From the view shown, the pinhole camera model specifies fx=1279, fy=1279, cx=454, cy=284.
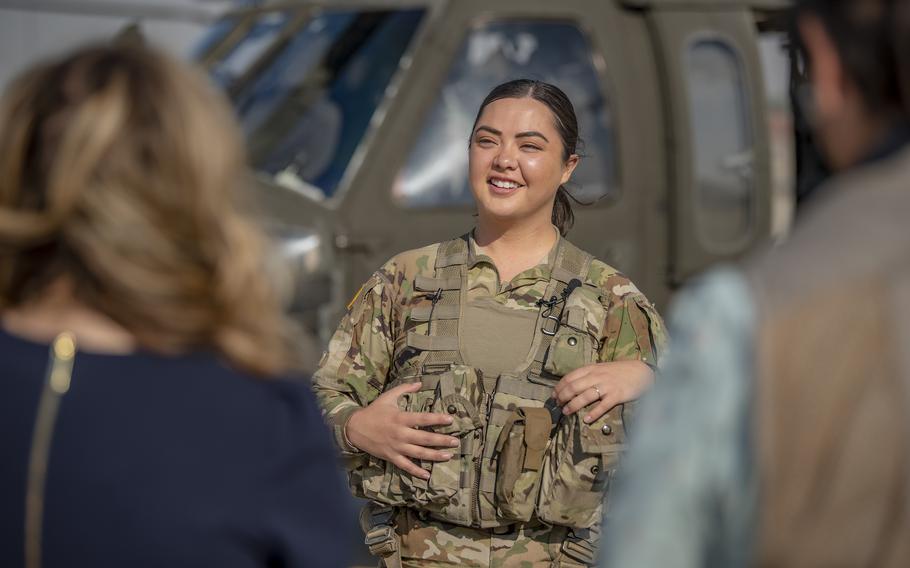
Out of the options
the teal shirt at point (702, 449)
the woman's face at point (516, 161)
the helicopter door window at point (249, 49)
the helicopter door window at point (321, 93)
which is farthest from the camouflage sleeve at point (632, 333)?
the helicopter door window at point (249, 49)

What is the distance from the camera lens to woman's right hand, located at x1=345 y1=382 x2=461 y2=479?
9.95 ft

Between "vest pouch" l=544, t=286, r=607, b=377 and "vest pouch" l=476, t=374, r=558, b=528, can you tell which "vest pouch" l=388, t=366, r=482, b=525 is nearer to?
"vest pouch" l=476, t=374, r=558, b=528

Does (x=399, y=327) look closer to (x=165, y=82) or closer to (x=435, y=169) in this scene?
(x=165, y=82)

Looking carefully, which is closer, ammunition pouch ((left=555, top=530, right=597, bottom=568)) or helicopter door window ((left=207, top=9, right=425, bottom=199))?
ammunition pouch ((left=555, top=530, right=597, bottom=568))

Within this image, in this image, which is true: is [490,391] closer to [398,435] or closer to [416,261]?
[398,435]

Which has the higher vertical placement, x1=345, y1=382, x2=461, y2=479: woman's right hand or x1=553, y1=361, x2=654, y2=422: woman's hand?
x1=553, y1=361, x2=654, y2=422: woman's hand

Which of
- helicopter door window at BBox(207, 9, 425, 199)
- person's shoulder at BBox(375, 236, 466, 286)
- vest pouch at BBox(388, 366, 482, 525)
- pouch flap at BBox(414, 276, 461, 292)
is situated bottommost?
vest pouch at BBox(388, 366, 482, 525)

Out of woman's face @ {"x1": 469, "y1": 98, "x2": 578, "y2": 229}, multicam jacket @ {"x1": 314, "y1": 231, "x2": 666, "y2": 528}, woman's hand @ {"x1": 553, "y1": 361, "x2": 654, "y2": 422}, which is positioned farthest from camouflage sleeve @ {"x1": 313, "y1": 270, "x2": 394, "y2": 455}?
woman's hand @ {"x1": 553, "y1": 361, "x2": 654, "y2": 422}

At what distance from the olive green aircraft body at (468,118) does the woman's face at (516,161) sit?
2225mm

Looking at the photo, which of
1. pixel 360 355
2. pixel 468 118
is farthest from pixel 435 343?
pixel 468 118

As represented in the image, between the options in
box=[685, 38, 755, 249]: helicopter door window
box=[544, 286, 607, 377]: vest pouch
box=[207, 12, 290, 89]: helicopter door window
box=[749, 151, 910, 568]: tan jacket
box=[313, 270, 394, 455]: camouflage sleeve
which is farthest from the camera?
box=[685, 38, 755, 249]: helicopter door window

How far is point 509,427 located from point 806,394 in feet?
5.32

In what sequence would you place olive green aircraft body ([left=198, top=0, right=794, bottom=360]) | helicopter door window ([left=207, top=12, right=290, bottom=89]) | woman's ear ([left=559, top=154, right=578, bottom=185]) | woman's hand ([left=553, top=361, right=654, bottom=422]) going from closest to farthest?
woman's hand ([left=553, top=361, right=654, bottom=422]), woman's ear ([left=559, top=154, right=578, bottom=185]), olive green aircraft body ([left=198, top=0, right=794, bottom=360]), helicopter door window ([left=207, top=12, right=290, bottom=89])

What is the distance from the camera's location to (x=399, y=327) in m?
3.20
